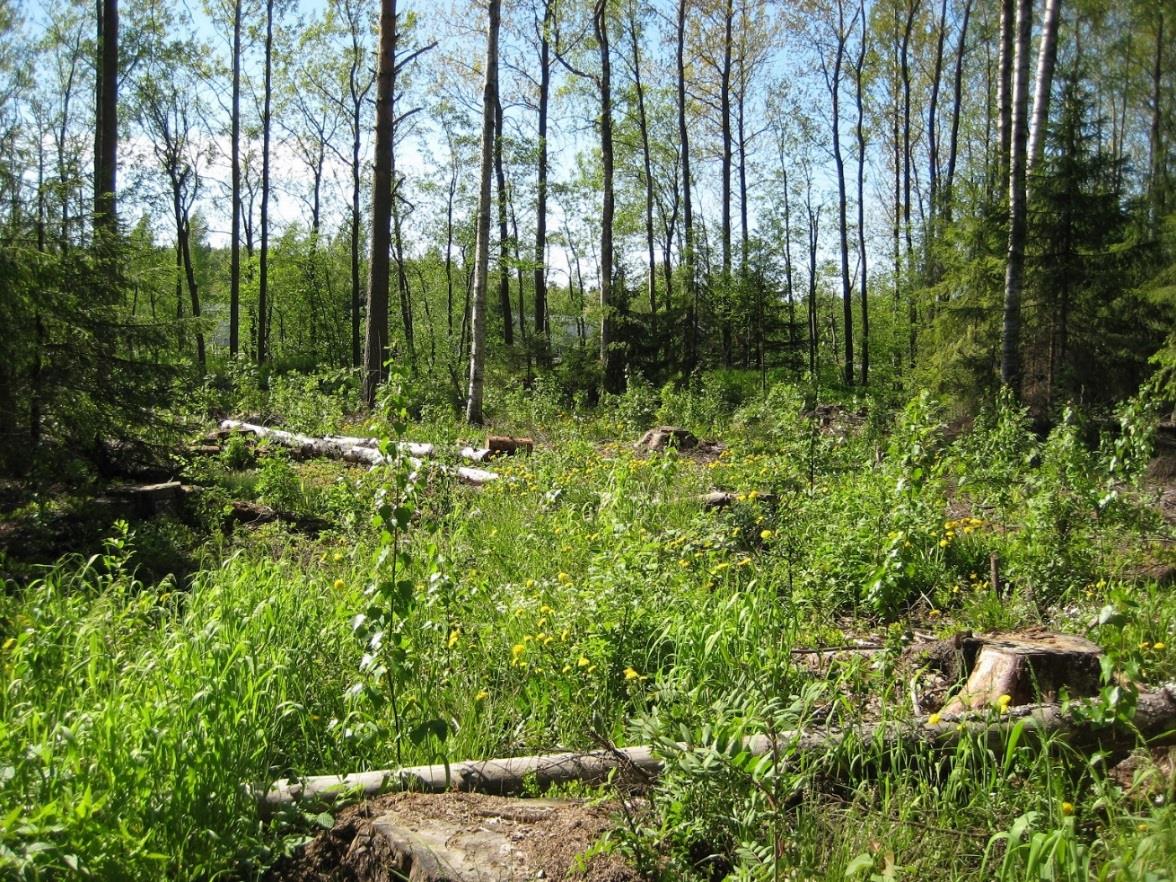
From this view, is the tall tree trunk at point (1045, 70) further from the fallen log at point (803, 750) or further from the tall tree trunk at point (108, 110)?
the tall tree trunk at point (108, 110)

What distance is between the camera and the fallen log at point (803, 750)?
9.62 ft

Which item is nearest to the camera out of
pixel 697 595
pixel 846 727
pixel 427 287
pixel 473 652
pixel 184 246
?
pixel 846 727

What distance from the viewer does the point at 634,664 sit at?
12.8ft

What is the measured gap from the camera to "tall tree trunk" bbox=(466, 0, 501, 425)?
44.9 ft

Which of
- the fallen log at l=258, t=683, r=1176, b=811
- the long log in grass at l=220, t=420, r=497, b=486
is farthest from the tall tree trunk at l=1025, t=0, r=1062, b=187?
the fallen log at l=258, t=683, r=1176, b=811

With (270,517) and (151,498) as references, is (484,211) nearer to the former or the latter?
(270,517)

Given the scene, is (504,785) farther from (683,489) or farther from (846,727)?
(683,489)

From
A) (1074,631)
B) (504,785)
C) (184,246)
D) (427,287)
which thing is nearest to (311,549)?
(504,785)

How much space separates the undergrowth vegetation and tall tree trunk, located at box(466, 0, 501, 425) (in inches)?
277

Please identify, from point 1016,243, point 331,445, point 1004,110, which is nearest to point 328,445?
point 331,445

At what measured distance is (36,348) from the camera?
630cm

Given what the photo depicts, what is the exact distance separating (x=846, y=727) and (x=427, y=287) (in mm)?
45279

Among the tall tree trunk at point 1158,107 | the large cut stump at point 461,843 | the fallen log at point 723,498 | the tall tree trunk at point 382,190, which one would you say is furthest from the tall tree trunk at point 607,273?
the tall tree trunk at point 1158,107

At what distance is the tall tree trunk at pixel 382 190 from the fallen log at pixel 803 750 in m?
Answer: 11.0
